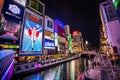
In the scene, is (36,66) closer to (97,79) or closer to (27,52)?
(27,52)

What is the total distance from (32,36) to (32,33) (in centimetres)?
101

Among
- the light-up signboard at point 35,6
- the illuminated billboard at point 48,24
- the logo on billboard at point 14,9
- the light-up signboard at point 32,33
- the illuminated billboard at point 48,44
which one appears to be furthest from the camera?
the illuminated billboard at point 48,24

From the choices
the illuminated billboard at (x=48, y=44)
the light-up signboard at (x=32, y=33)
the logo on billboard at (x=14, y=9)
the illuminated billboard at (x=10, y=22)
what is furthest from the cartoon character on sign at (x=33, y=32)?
the illuminated billboard at (x=48, y=44)

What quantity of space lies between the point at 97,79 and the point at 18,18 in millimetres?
23564

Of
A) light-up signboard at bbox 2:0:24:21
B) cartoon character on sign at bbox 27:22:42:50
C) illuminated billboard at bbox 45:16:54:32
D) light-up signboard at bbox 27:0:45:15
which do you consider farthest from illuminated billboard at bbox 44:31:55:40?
light-up signboard at bbox 2:0:24:21

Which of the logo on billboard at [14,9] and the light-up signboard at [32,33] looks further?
the light-up signboard at [32,33]

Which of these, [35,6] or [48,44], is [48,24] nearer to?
[48,44]

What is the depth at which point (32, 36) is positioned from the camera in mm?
29109

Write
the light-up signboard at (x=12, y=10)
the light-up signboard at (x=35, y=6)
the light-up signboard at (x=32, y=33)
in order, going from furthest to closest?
the light-up signboard at (x=35, y=6) < the light-up signboard at (x=32, y=33) < the light-up signboard at (x=12, y=10)

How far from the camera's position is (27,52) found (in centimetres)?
2600

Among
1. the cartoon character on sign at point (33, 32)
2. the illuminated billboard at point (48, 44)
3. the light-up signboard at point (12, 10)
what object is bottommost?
the illuminated billboard at point (48, 44)

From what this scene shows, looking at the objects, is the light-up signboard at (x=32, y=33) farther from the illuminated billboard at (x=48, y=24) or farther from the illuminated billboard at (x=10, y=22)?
the illuminated billboard at (x=48, y=24)

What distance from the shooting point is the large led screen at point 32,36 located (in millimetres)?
26156

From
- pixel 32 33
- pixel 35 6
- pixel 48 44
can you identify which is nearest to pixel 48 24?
pixel 48 44
